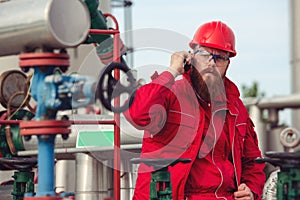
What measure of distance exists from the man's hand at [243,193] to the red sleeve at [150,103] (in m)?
0.59

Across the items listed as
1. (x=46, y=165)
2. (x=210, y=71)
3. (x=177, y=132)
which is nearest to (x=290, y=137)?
(x=210, y=71)

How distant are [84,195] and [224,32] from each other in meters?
1.45

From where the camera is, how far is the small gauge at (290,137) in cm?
770

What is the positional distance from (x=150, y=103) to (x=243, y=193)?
736 mm

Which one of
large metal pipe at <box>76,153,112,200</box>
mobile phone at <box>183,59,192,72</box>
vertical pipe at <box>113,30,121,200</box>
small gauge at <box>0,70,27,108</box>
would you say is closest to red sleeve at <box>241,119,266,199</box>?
mobile phone at <box>183,59,192,72</box>

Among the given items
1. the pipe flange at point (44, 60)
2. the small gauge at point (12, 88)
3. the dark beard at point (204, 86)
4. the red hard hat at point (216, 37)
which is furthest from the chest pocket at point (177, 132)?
the pipe flange at point (44, 60)

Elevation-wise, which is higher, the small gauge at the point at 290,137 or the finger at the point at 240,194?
the small gauge at the point at 290,137

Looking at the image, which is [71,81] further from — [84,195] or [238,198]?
[84,195]

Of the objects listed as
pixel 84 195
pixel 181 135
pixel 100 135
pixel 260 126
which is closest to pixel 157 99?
pixel 181 135

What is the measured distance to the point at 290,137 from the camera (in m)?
7.81

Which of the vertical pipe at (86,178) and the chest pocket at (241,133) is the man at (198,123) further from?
the vertical pipe at (86,178)

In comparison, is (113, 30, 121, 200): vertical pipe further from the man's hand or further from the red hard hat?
the man's hand

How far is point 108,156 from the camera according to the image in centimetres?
460

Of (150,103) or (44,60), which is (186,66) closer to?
(150,103)
